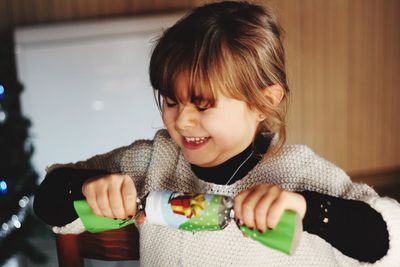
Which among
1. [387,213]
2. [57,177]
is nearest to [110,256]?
[57,177]

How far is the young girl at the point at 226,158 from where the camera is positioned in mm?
744

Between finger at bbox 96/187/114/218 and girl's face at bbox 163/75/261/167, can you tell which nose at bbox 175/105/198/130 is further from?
finger at bbox 96/187/114/218

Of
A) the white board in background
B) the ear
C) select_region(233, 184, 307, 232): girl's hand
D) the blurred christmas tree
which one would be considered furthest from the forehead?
the white board in background

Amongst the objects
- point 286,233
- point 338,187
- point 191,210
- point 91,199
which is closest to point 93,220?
point 91,199

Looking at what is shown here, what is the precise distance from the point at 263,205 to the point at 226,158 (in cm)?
30

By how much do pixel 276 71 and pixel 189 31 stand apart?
0.15 metres

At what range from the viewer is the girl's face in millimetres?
781

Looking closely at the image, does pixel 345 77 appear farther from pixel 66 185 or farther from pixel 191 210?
pixel 191 210

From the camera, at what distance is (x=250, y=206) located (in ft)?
1.92

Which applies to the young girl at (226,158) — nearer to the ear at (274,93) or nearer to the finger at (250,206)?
the ear at (274,93)

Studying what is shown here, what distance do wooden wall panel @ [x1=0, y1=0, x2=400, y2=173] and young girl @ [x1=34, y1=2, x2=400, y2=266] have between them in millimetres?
2367

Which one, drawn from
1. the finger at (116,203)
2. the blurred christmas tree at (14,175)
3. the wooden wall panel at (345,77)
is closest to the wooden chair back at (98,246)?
the finger at (116,203)

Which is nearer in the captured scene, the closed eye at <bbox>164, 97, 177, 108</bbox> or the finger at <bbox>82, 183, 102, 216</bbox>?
the finger at <bbox>82, 183, 102, 216</bbox>

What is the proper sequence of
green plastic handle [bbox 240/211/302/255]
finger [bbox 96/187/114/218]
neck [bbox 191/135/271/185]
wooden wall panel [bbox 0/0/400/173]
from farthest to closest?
1. wooden wall panel [bbox 0/0/400/173]
2. neck [bbox 191/135/271/185]
3. finger [bbox 96/187/114/218]
4. green plastic handle [bbox 240/211/302/255]
